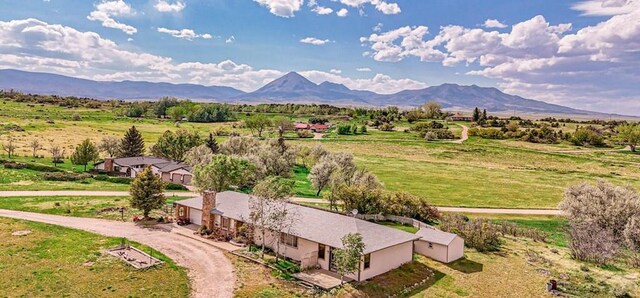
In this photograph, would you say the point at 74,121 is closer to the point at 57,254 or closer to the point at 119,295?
the point at 57,254

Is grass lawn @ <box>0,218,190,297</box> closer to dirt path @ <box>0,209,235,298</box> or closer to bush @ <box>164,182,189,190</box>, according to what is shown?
dirt path @ <box>0,209,235,298</box>

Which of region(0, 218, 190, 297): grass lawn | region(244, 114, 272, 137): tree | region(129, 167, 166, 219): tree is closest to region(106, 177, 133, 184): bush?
region(129, 167, 166, 219): tree

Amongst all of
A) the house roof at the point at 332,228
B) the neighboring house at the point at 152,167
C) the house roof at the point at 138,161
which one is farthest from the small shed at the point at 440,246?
the house roof at the point at 138,161

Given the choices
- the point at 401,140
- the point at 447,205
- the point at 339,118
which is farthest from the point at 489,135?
the point at 447,205

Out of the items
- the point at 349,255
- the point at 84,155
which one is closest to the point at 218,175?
the point at 349,255

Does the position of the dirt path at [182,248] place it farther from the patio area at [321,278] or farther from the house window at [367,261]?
the house window at [367,261]

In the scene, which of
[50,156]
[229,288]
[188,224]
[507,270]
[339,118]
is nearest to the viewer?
[229,288]
